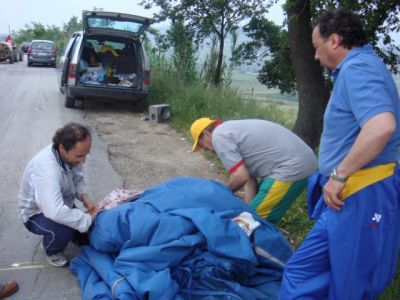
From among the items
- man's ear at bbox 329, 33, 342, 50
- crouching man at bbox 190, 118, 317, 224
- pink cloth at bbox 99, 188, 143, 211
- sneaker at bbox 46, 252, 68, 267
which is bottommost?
sneaker at bbox 46, 252, 68, 267

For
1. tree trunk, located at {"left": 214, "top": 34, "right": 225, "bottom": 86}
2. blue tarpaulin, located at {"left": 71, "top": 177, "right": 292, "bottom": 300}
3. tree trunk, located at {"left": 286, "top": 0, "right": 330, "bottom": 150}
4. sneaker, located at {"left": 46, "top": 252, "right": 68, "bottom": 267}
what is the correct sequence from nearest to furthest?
blue tarpaulin, located at {"left": 71, "top": 177, "right": 292, "bottom": 300}, sneaker, located at {"left": 46, "top": 252, "right": 68, "bottom": 267}, tree trunk, located at {"left": 286, "top": 0, "right": 330, "bottom": 150}, tree trunk, located at {"left": 214, "top": 34, "right": 225, "bottom": 86}

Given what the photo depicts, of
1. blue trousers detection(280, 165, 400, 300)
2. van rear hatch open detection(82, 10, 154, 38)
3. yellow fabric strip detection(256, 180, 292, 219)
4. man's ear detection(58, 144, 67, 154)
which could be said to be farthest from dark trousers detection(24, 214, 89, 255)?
van rear hatch open detection(82, 10, 154, 38)

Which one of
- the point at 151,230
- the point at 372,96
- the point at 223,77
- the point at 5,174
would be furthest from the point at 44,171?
the point at 223,77

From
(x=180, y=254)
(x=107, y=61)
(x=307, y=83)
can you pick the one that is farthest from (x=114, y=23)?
(x=180, y=254)

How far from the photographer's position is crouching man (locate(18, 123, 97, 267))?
3.40 meters

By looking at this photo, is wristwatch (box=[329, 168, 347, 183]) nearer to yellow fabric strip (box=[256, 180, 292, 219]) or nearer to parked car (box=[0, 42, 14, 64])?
yellow fabric strip (box=[256, 180, 292, 219])

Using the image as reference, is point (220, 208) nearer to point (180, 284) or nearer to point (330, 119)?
point (180, 284)

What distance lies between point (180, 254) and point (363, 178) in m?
1.27

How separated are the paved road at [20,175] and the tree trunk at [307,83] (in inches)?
114

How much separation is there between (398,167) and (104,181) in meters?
3.99

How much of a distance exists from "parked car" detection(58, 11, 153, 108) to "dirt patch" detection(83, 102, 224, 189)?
0.53 m

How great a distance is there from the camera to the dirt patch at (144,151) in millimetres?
6355

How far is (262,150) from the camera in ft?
12.4

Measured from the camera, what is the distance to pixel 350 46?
8.17 ft
